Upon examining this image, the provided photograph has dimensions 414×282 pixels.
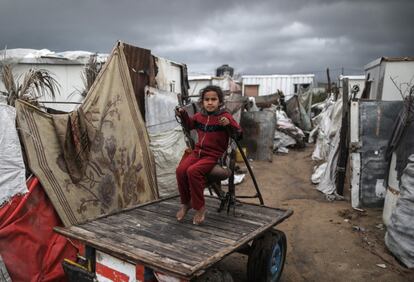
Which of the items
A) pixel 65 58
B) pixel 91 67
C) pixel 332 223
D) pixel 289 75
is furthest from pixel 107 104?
pixel 289 75

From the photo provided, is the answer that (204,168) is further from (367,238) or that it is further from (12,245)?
(367,238)

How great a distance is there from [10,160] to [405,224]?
438 centimetres

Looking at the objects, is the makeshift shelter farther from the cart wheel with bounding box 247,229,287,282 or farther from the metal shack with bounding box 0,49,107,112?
the metal shack with bounding box 0,49,107,112

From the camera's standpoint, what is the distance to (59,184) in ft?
13.0

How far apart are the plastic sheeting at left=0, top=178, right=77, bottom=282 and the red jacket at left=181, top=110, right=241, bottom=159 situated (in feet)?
5.73

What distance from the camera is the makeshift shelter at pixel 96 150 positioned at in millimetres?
3889

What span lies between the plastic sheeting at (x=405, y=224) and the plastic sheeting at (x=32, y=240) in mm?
3734

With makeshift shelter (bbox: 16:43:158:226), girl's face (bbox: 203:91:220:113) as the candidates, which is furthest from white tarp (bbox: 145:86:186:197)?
girl's face (bbox: 203:91:220:113)

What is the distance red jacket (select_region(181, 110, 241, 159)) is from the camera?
12.1ft

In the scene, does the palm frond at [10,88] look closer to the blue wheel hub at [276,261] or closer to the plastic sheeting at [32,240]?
the plastic sheeting at [32,240]

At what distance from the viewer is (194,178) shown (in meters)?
3.43

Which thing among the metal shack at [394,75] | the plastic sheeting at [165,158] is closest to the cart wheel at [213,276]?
the plastic sheeting at [165,158]

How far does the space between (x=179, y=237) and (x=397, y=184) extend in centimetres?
335

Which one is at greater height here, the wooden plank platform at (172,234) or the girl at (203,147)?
the girl at (203,147)
